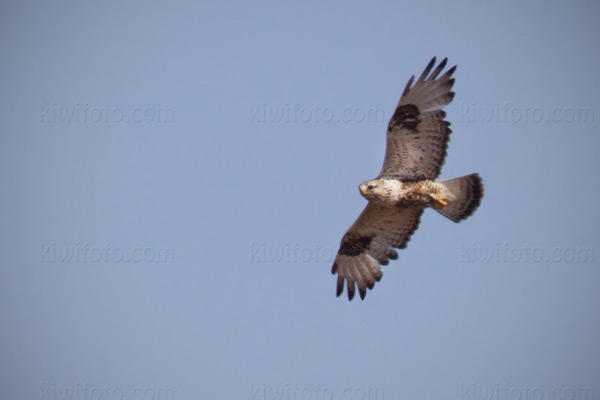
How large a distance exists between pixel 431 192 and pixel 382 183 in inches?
28.6

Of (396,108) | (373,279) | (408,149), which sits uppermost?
(396,108)

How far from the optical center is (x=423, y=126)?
779 cm

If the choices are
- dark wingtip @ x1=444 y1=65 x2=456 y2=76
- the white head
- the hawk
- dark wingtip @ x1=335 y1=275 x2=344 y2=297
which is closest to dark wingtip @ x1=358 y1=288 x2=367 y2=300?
dark wingtip @ x1=335 y1=275 x2=344 y2=297

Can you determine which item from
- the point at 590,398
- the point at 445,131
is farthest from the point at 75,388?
the point at 590,398

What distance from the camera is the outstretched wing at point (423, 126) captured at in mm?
A: 7781

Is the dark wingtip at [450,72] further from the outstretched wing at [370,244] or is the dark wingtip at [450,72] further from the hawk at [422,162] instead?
the outstretched wing at [370,244]

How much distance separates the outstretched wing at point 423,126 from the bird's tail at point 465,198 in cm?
42

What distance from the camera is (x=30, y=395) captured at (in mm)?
33656

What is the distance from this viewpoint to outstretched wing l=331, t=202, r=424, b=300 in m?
8.54

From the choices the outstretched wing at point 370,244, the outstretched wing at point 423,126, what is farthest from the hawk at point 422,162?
the outstretched wing at point 370,244

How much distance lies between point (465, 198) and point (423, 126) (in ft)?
3.98

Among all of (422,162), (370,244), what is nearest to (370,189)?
(422,162)

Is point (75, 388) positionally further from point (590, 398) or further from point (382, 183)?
point (590, 398)

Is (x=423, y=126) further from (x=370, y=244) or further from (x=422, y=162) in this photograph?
(x=370, y=244)
